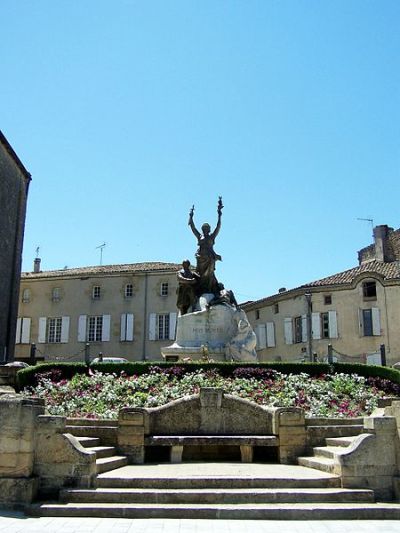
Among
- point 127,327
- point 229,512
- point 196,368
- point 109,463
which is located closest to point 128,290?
point 127,327

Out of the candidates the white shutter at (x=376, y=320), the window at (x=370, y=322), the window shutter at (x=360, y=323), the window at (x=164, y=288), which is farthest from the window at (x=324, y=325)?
the window at (x=164, y=288)

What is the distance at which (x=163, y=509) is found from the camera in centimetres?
785

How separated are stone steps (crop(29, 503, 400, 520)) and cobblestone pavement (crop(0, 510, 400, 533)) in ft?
0.45

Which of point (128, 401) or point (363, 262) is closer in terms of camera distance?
point (128, 401)

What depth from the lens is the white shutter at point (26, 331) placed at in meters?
45.4

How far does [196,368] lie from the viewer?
59.2 feet

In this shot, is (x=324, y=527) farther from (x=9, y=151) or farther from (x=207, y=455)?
(x=9, y=151)

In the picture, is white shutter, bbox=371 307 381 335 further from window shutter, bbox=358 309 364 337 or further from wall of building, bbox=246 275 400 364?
window shutter, bbox=358 309 364 337

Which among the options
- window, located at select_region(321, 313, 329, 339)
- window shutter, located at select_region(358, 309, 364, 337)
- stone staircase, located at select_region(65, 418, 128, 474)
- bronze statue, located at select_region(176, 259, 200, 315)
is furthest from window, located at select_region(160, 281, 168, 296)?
stone staircase, located at select_region(65, 418, 128, 474)

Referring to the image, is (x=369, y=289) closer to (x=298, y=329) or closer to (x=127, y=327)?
(x=298, y=329)

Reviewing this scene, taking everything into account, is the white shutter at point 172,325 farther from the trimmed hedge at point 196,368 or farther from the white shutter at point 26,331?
the trimmed hedge at point 196,368

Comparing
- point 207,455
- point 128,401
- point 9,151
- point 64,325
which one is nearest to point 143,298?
point 64,325

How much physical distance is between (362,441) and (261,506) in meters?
1.86

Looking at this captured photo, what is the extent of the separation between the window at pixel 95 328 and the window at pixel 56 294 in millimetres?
3304
